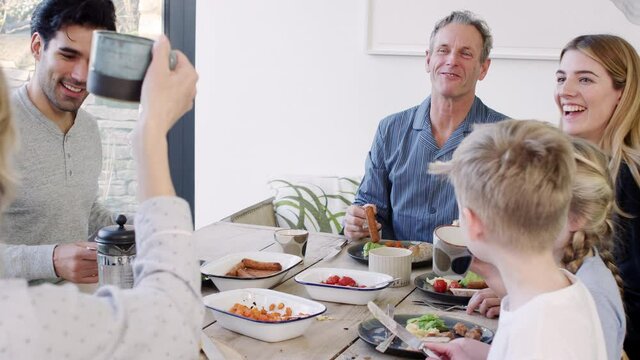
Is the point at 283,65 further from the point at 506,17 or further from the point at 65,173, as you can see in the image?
the point at 65,173

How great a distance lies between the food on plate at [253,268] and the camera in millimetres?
1995

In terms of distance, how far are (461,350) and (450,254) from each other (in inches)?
21.1

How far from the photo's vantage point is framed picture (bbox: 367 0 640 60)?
3256mm

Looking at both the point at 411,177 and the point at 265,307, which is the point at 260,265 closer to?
the point at 265,307

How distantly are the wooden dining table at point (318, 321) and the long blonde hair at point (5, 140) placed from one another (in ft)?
2.29

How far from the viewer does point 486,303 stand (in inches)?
71.6

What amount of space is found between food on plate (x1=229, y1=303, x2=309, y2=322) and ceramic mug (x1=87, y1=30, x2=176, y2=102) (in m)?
0.65

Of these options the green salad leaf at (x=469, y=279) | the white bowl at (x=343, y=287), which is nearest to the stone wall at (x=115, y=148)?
the white bowl at (x=343, y=287)

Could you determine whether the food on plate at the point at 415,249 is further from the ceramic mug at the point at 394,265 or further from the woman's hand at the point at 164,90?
the woman's hand at the point at 164,90

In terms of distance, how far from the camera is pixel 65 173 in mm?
2203

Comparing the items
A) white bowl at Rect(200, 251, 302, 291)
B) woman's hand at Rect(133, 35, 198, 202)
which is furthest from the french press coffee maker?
woman's hand at Rect(133, 35, 198, 202)

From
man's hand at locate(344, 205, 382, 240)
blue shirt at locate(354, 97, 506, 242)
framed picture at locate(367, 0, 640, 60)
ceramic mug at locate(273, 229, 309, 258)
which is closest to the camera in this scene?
ceramic mug at locate(273, 229, 309, 258)

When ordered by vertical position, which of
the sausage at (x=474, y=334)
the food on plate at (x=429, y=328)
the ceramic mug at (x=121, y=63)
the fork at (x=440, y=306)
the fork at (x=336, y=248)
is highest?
the ceramic mug at (x=121, y=63)

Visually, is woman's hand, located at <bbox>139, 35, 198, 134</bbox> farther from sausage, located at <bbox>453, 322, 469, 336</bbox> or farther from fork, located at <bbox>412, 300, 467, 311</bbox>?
fork, located at <bbox>412, 300, 467, 311</bbox>
